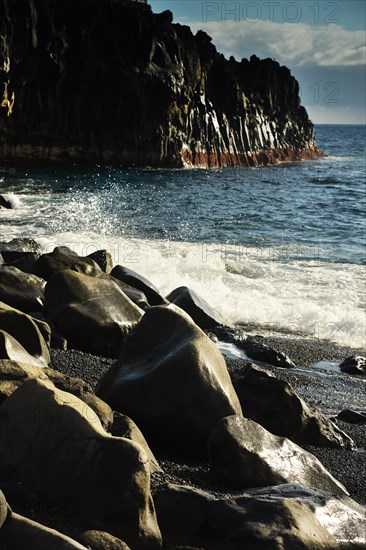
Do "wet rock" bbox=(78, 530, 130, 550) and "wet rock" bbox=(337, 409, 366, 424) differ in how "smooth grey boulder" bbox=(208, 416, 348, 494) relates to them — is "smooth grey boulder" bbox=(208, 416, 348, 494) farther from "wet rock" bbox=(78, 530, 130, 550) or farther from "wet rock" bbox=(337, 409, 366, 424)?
"wet rock" bbox=(337, 409, 366, 424)

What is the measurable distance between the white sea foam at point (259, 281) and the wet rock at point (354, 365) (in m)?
1.32

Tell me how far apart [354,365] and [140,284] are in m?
2.54

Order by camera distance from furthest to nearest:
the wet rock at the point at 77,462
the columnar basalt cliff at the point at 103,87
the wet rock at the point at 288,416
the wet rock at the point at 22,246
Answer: the columnar basalt cliff at the point at 103,87 → the wet rock at the point at 22,246 → the wet rock at the point at 288,416 → the wet rock at the point at 77,462

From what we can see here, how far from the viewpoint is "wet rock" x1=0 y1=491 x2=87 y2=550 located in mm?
2588

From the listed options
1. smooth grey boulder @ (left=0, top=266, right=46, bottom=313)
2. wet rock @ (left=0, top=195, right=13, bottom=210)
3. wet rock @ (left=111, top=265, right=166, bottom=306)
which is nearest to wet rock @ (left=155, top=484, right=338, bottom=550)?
smooth grey boulder @ (left=0, top=266, right=46, bottom=313)

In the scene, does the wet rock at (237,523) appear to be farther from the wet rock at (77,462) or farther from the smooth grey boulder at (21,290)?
the smooth grey boulder at (21,290)

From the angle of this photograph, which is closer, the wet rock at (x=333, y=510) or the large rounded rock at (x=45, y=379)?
the wet rock at (x=333, y=510)

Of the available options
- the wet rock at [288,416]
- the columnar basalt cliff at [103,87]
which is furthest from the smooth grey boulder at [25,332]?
the columnar basalt cliff at [103,87]

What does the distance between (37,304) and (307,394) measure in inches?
99.8

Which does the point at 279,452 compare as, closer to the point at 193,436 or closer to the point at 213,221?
the point at 193,436

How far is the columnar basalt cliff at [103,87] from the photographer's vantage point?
4147cm

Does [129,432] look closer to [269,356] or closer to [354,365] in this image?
[269,356]

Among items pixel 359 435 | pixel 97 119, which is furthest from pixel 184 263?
pixel 97 119

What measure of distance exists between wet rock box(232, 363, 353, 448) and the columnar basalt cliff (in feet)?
120
